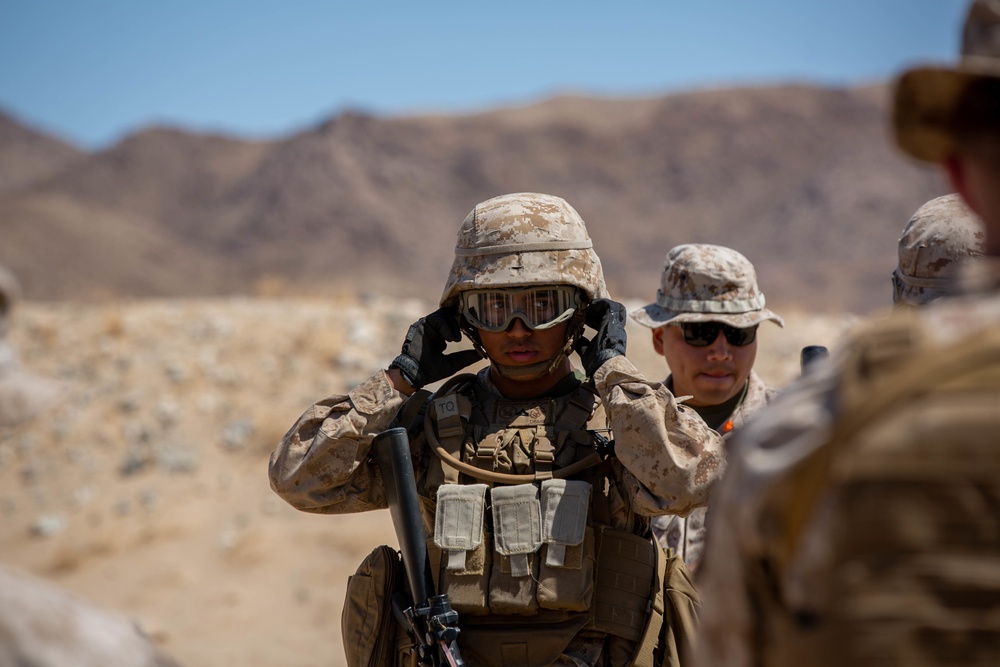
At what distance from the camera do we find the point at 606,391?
3504 mm

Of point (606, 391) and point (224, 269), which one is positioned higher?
point (224, 269)

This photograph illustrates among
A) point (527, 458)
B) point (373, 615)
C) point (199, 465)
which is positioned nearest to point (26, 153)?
point (199, 465)

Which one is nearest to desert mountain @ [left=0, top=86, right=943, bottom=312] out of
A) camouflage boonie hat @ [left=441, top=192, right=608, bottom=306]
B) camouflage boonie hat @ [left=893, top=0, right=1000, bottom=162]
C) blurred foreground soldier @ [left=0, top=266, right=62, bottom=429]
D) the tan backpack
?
camouflage boonie hat @ [left=441, top=192, right=608, bottom=306]

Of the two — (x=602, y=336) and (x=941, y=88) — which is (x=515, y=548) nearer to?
(x=602, y=336)

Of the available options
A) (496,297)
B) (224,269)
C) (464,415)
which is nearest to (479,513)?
(464,415)

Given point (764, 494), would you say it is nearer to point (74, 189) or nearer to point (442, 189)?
point (442, 189)

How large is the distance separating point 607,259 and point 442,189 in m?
11.2

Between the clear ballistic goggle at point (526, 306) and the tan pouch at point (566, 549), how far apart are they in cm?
61

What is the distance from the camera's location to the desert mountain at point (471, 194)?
47.9 meters

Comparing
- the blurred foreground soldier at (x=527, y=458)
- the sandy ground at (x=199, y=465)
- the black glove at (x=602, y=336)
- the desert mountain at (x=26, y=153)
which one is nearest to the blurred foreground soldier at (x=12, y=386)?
the blurred foreground soldier at (x=527, y=458)

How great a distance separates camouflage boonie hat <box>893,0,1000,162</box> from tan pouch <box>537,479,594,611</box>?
1832 millimetres

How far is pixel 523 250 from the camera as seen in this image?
3756mm

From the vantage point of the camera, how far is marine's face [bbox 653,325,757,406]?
449cm

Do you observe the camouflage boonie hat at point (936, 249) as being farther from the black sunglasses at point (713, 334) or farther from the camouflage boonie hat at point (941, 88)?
the camouflage boonie hat at point (941, 88)
